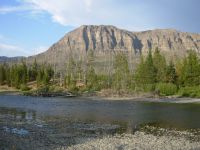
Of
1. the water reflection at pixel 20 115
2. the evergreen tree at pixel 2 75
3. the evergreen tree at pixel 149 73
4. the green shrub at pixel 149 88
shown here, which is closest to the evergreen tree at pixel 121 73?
the evergreen tree at pixel 149 73

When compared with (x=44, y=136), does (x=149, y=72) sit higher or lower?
higher

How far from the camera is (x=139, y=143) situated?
2816 cm

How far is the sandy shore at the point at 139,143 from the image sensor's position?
85.7 feet

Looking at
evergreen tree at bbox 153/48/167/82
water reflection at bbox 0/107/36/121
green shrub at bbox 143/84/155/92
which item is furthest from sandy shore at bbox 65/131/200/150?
evergreen tree at bbox 153/48/167/82

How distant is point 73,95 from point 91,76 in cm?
2026

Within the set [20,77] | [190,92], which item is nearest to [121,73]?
[190,92]

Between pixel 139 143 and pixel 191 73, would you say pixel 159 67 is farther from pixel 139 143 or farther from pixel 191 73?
pixel 139 143

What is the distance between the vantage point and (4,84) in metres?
149

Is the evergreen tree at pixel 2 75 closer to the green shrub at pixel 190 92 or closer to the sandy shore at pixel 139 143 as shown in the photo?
the green shrub at pixel 190 92

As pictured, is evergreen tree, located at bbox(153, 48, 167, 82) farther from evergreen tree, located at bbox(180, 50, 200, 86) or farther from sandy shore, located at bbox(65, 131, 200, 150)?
sandy shore, located at bbox(65, 131, 200, 150)

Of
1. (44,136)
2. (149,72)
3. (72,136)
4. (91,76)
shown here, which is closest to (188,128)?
(72,136)

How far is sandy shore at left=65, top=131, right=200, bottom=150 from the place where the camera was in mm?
26108

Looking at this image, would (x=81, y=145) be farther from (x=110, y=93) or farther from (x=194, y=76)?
(x=194, y=76)

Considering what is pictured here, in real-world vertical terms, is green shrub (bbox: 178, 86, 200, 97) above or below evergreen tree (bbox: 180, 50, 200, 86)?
below
